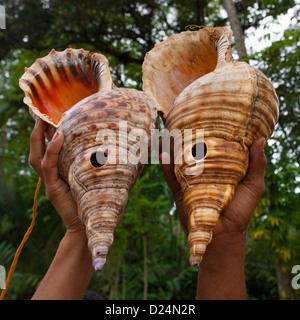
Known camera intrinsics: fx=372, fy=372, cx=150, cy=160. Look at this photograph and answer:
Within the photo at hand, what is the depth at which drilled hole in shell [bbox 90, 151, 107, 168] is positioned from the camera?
100cm

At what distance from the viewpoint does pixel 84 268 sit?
116 cm

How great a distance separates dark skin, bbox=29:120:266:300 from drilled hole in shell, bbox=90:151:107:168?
11 cm

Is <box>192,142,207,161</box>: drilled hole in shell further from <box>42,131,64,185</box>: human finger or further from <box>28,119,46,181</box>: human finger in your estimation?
<box>28,119,46,181</box>: human finger

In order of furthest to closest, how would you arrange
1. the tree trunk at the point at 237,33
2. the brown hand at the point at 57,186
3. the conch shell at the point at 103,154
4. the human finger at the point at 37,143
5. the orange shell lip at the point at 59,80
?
1. the tree trunk at the point at 237,33
2. the orange shell lip at the point at 59,80
3. the human finger at the point at 37,143
4. the brown hand at the point at 57,186
5. the conch shell at the point at 103,154

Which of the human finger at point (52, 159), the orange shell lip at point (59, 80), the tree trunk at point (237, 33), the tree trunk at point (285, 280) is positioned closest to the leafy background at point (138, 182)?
the tree trunk at point (285, 280)

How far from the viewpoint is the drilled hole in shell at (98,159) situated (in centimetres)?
100

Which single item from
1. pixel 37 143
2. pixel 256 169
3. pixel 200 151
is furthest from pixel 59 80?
pixel 256 169

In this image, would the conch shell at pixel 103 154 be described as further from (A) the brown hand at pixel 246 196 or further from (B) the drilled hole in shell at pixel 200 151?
(A) the brown hand at pixel 246 196

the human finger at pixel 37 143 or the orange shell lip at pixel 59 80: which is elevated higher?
the orange shell lip at pixel 59 80

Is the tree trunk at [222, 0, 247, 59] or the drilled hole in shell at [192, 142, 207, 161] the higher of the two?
the tree trunk at [222, 0, 247, 59]

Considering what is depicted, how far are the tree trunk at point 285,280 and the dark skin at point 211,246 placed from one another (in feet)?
8.23

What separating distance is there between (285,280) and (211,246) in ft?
8.66

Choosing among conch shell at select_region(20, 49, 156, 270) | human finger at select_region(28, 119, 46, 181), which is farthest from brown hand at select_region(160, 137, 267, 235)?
human finger at select_region(28, 119, 46, 181)
